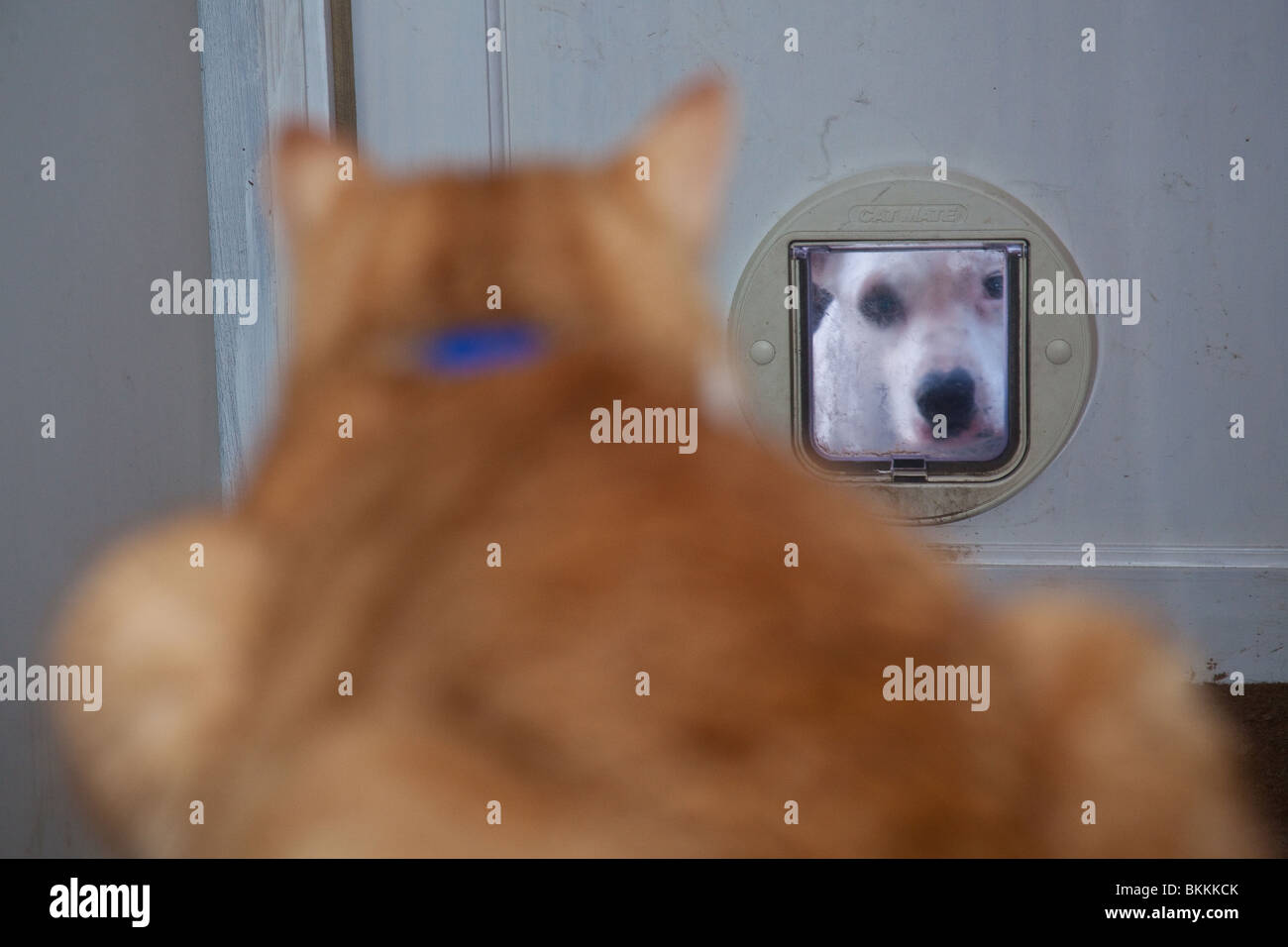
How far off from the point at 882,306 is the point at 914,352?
7 centimetres

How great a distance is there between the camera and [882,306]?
117 cm

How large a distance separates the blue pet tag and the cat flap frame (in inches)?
22.9

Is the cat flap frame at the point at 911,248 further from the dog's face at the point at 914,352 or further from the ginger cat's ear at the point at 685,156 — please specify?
the ginger cat's ear at the point at 685,156

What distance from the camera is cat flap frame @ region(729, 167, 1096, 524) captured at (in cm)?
116

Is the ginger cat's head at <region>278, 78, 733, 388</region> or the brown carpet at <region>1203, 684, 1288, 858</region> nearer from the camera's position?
the ginger cat's head at <region>278, 78, 733, 388</region>

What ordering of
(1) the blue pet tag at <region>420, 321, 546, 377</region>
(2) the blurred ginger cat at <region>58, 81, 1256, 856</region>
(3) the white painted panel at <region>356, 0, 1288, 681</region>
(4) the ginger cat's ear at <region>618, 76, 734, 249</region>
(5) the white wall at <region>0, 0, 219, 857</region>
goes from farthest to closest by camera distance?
(3) the white painted panel at <region>356, 0, 1288, 681</region>, (5) the white wall at <region>0, 0, 219, 857</region>, (4) the ginger cat's ear at <region>618, 76, 734, 249</region>, (1) the blue pet tag at <region>420, 321, 546, 377</region>, (2) the blurred ginger cat at <region>58, 81, 1256, 856</region>

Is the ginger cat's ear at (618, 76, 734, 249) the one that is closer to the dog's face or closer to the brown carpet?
the dog's face

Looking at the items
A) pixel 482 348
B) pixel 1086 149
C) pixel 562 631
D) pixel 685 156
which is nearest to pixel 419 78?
pixel 685 156

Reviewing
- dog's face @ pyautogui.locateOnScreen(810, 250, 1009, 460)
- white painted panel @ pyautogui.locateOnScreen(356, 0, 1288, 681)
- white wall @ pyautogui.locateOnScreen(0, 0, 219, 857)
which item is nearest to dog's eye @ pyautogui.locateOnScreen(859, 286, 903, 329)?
dog's face @ pyautogui.locateOnScreen(810, 250, 1009, 460)

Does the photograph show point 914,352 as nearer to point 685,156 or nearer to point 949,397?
point 949,397

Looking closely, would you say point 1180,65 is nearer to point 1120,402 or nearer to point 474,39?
point 1120,402
